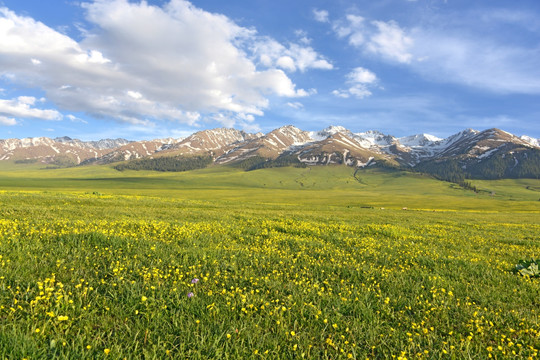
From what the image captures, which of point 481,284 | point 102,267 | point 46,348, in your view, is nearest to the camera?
point 46,348

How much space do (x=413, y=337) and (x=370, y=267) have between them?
12.4 ft

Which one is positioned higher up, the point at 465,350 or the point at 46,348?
the point at 46,348

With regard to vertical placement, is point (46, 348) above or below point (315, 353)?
above

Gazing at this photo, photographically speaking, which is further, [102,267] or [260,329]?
[102,267]

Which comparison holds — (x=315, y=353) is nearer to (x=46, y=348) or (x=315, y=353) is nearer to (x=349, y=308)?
(x=349, y=308)

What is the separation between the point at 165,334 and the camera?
468 cm

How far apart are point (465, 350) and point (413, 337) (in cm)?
85

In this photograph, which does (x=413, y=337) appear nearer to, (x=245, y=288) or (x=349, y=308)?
(x=349, y=308)

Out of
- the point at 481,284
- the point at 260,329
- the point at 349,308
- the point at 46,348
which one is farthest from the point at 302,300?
the point at 481,284

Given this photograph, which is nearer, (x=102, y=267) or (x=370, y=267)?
(x=102, y=267)

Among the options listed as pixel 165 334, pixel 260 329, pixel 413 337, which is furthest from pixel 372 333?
pixel 165 334

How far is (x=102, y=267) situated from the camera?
7.11 m

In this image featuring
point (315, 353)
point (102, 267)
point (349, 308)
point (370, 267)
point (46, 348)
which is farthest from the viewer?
point (370, 267)

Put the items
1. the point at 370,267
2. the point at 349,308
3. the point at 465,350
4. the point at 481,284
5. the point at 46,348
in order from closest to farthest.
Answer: the point at 46,348 → the point at 465,350 → the point at 349,308 → the point at 481,284 → the point at 370,267
